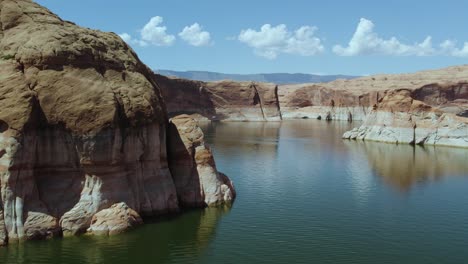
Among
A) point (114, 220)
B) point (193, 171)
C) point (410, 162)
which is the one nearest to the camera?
point (114, 220)

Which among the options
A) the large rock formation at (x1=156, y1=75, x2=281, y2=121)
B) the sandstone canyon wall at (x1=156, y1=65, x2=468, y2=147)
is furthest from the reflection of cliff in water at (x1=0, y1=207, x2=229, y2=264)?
the large rock formation at (x1=156, y1=75, x2=281, y2=121)

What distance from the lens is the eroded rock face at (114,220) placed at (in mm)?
29438

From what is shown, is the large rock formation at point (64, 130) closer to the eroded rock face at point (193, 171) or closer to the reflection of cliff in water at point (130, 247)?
the reflection of cliff in water at point (130, 247)

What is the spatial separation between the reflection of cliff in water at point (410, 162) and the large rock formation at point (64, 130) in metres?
29.4

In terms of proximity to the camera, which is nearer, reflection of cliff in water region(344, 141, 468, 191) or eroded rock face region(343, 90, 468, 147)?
reflection of cliff in water region(344, 141, 468, 191)

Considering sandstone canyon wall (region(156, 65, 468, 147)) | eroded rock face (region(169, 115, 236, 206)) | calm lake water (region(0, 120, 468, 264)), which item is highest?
sandstone canyon wall (region(156, 65, 468, 147))

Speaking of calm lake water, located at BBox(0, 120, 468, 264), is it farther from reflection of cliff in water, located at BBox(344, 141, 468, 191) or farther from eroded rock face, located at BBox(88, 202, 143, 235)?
eroded rock face, located at BBox(88, 202, 143, 235)

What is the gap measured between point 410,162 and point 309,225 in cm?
3833

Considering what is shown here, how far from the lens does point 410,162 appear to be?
6719 cm

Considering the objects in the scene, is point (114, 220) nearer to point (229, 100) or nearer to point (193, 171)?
point (193, 171)

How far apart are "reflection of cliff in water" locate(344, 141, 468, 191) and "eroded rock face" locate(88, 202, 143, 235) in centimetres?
2952

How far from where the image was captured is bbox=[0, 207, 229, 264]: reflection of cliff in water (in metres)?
26.0

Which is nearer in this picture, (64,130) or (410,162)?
(64,130)

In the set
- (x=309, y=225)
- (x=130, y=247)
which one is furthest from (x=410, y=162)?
(x=130, y=247)
